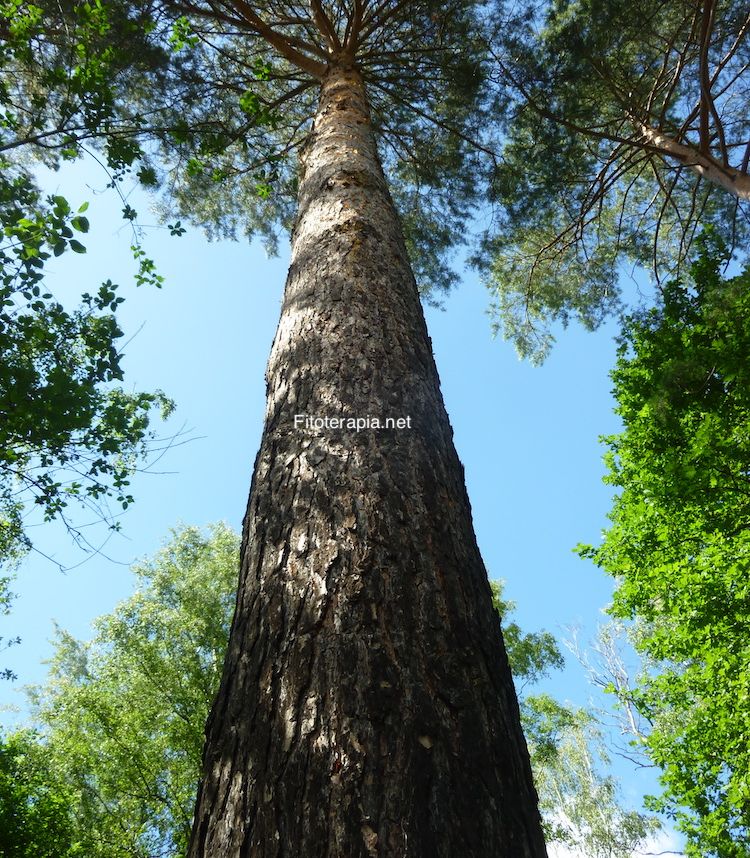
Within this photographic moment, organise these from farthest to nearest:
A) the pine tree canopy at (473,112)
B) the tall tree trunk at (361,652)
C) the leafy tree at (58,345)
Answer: the pine tree canopy at (473,112), the leafy tree at (58,345), the tall tree trunk at (361,652)

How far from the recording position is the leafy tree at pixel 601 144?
8172mm

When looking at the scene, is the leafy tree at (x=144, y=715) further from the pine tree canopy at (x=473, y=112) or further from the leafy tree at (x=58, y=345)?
the pine tree canopy at (x=473, y=112)

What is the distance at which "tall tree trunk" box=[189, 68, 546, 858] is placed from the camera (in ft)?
3.48

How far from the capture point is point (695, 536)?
6191 millimetres

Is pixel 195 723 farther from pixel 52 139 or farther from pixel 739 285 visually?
pixel 739 285

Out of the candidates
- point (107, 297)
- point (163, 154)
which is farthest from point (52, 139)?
point (107, 297)

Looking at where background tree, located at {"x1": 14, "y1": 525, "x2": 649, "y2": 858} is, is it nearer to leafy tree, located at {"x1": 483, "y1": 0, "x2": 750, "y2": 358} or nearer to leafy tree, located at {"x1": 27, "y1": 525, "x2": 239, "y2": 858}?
leafy tree, located at {"x1": 27, "y1": 525, "x2": 239, "y2": 858}

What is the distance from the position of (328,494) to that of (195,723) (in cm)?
873

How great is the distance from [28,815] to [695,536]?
796 centimetres

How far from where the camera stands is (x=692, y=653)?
575cm

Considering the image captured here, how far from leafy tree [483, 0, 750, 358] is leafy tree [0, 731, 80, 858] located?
395 inches

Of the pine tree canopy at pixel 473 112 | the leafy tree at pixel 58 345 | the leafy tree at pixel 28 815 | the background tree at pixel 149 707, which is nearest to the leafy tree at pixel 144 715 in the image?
the background tree at pixel 149 707

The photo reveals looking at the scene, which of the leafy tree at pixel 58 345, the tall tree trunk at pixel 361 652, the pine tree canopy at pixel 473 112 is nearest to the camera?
the tall tree trunk at pixel 361 652

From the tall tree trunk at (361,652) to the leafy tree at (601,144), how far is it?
7.41 metres
